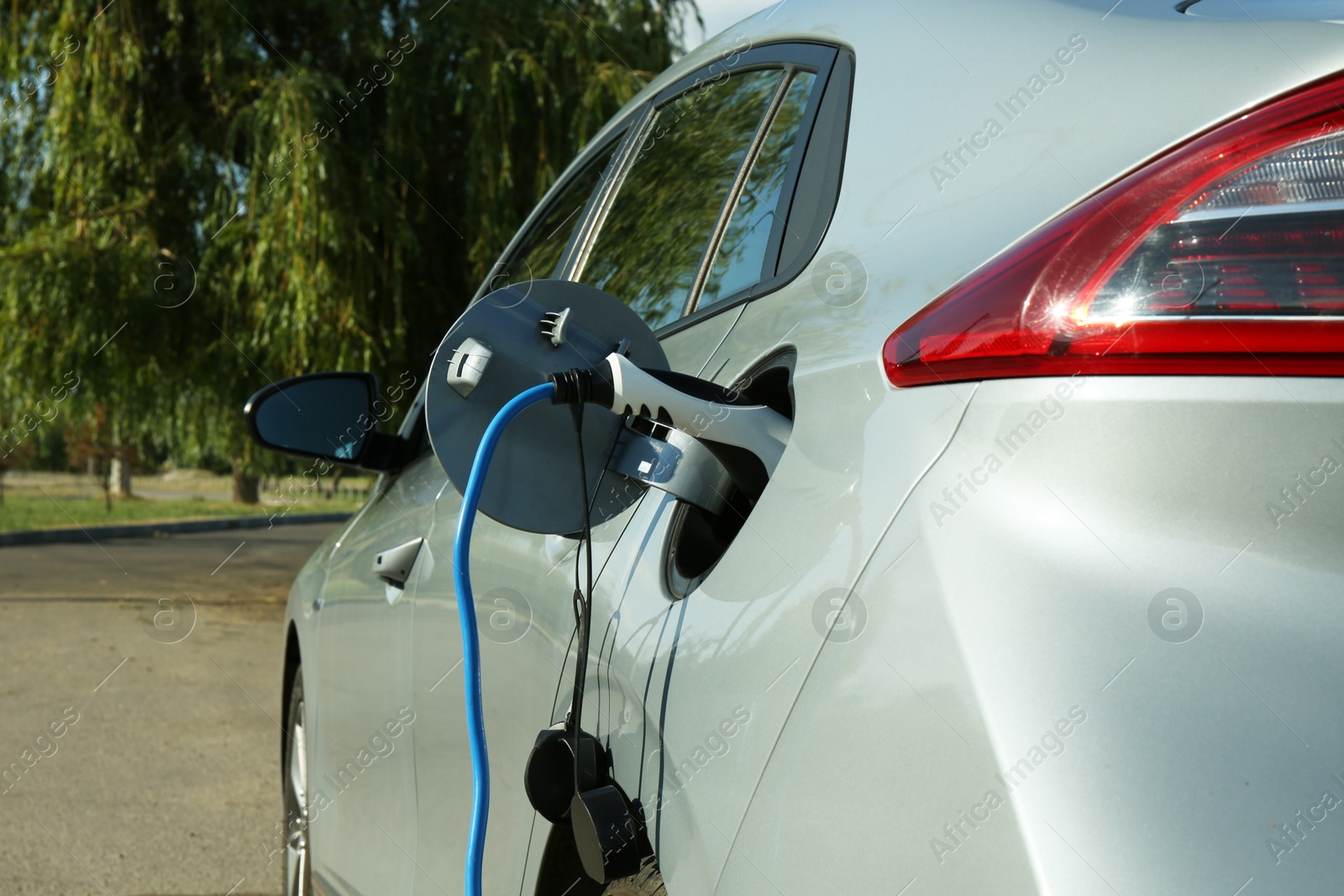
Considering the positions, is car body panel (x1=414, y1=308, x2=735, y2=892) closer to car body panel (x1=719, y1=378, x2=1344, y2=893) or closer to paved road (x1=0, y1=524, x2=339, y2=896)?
car body panel (x1=719, y1=378, x2=1344, y2=893)

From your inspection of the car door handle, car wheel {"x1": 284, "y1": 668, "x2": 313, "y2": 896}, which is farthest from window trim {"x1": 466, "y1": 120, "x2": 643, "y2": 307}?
car wheel {"x1": 284, "y1": 668, "x2": 313, "y2": 896}

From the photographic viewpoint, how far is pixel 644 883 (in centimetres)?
128

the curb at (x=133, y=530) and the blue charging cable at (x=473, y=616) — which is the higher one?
the blue charging cable at (x=473, y=616)

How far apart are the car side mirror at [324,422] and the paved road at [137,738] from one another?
2.03 meters

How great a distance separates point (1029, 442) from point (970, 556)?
0.10 m

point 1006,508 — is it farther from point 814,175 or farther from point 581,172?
point 581,172

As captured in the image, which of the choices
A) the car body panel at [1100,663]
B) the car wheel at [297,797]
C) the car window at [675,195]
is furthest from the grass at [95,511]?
the car body panel at [1100,663]

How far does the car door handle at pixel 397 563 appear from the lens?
7.29 feet

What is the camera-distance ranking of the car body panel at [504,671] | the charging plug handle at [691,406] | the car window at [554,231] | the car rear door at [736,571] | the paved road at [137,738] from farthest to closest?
1. the paved road at [137,738]
2. the car window at [554,231]
3. the car body panel at [504,671]
4. the charging plug handle at [691,406]
5. the car rear door at [736,571]

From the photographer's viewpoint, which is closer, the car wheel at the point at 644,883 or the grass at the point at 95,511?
the car wheel at the point at 644,883

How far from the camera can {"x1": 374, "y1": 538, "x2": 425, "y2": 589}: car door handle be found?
87.5 inches

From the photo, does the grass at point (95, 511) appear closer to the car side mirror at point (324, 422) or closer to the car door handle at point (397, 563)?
the car side mirror at point (324, 422)

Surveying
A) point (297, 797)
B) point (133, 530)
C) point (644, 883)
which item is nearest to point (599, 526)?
point (644, 883)

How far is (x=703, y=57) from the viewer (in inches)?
77.9
